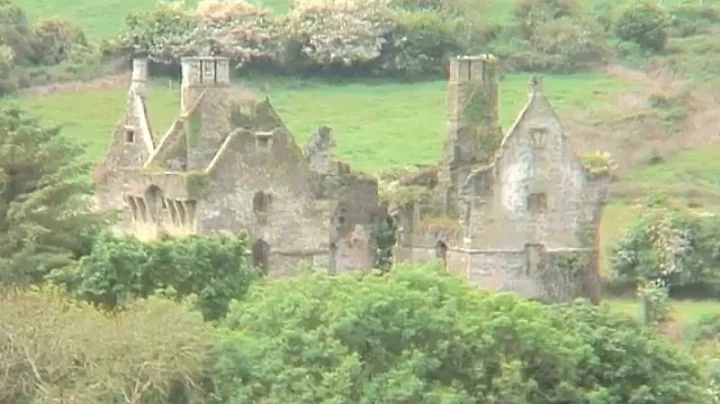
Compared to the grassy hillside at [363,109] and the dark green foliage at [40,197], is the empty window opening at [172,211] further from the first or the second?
the grassy hillside at [363,109]

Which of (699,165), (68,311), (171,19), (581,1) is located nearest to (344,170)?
(68,311)

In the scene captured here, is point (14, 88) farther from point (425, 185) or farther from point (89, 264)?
point (89, 264)

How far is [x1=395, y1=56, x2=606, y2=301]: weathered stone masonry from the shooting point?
2815 inches

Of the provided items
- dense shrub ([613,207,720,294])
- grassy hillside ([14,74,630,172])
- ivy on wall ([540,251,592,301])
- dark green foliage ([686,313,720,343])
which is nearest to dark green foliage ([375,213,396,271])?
ivy on wall ([540,251,592,301])

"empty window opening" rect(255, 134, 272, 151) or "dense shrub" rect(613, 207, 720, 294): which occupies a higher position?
"empty window opening" rect(255, 134, 272, 151)

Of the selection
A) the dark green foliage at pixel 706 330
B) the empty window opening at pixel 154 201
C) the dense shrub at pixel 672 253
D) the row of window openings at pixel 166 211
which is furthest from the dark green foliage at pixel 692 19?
the empty window opening at pixel 154 201

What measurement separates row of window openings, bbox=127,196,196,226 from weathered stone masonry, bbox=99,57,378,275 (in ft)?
0.07

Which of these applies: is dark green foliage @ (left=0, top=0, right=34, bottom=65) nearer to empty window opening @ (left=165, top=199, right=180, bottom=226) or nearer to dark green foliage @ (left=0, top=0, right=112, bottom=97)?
dark green foliage @ (left=0, top=0, right=112, bottom=97)

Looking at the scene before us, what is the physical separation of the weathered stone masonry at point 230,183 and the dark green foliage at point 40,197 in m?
2.47

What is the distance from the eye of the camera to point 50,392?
5188 cm

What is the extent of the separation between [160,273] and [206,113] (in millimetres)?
9627

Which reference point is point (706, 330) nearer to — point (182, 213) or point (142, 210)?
point (182, 213)

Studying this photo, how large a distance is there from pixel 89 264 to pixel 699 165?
1712 inches

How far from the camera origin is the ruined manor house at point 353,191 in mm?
68188
